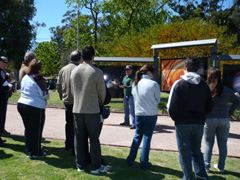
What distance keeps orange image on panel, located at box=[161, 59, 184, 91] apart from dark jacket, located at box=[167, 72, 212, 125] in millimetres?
4547

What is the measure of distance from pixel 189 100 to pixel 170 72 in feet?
16.1

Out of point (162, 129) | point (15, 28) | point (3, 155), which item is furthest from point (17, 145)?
point (15, 28)

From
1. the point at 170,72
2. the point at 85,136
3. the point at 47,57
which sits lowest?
the point at 85,136

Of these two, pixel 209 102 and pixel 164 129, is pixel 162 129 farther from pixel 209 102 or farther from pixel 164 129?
pixel 209 102

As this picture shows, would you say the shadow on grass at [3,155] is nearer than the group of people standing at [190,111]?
No

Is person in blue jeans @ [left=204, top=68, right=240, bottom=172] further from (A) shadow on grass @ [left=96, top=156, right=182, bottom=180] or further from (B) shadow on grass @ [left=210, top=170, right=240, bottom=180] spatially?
(A) shadow on grass @ [left=96, top=156, right=182, bottom=180]

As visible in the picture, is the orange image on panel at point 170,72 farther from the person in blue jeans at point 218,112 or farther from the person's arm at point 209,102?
the person's arm at point 209,102

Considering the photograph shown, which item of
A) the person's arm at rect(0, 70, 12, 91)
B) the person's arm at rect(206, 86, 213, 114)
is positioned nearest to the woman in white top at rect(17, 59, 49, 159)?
the person's arm at rect(0, 70, 12, 91)

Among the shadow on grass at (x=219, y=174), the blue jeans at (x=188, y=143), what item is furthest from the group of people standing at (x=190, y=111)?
the shadow on grass at (x=219, y=174)

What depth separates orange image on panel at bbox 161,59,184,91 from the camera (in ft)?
26.5

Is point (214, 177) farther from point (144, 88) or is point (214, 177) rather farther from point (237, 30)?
point (237, 30)

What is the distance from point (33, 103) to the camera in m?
4.49

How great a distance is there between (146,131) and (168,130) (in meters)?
3.44

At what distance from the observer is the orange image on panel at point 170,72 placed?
806cm
